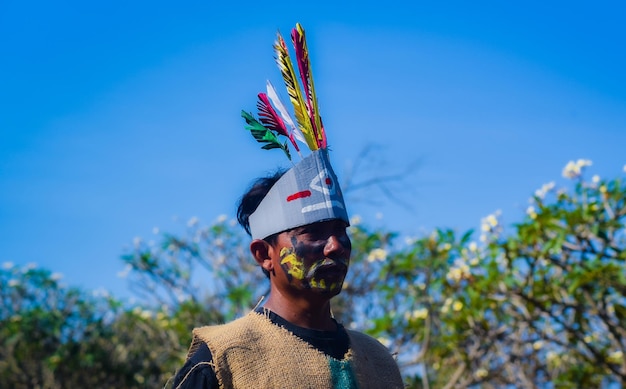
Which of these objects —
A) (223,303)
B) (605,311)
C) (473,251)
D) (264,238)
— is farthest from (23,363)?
(264,238)

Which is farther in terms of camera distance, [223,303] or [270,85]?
[223,303]

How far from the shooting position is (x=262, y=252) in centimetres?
259

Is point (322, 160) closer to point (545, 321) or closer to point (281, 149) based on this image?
point (281, 149)

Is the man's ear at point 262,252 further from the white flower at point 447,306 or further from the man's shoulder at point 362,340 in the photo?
the white flower at point 447,306

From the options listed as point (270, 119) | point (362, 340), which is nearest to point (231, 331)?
point (362, 340)

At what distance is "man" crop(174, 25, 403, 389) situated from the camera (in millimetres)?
2309

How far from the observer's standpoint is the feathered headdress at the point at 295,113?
2643mm

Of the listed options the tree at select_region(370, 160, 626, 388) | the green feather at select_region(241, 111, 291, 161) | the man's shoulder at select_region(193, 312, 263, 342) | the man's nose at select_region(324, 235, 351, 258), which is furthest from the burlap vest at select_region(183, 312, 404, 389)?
the tree at select_region(370, 160, 626, 388)

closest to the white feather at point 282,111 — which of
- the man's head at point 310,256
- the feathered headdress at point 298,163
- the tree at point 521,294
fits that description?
the feathered headdress at point 298,163

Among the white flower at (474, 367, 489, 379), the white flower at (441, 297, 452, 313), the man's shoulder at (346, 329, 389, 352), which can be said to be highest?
the white flower at (441, 297, 452, 313)

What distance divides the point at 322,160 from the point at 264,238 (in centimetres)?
34

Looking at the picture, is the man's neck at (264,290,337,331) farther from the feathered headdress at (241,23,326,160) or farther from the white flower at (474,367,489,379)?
the white flower at (474,367,489,379)

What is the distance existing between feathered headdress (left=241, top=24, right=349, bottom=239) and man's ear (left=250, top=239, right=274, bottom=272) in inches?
1.0

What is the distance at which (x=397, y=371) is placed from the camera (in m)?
2.70
